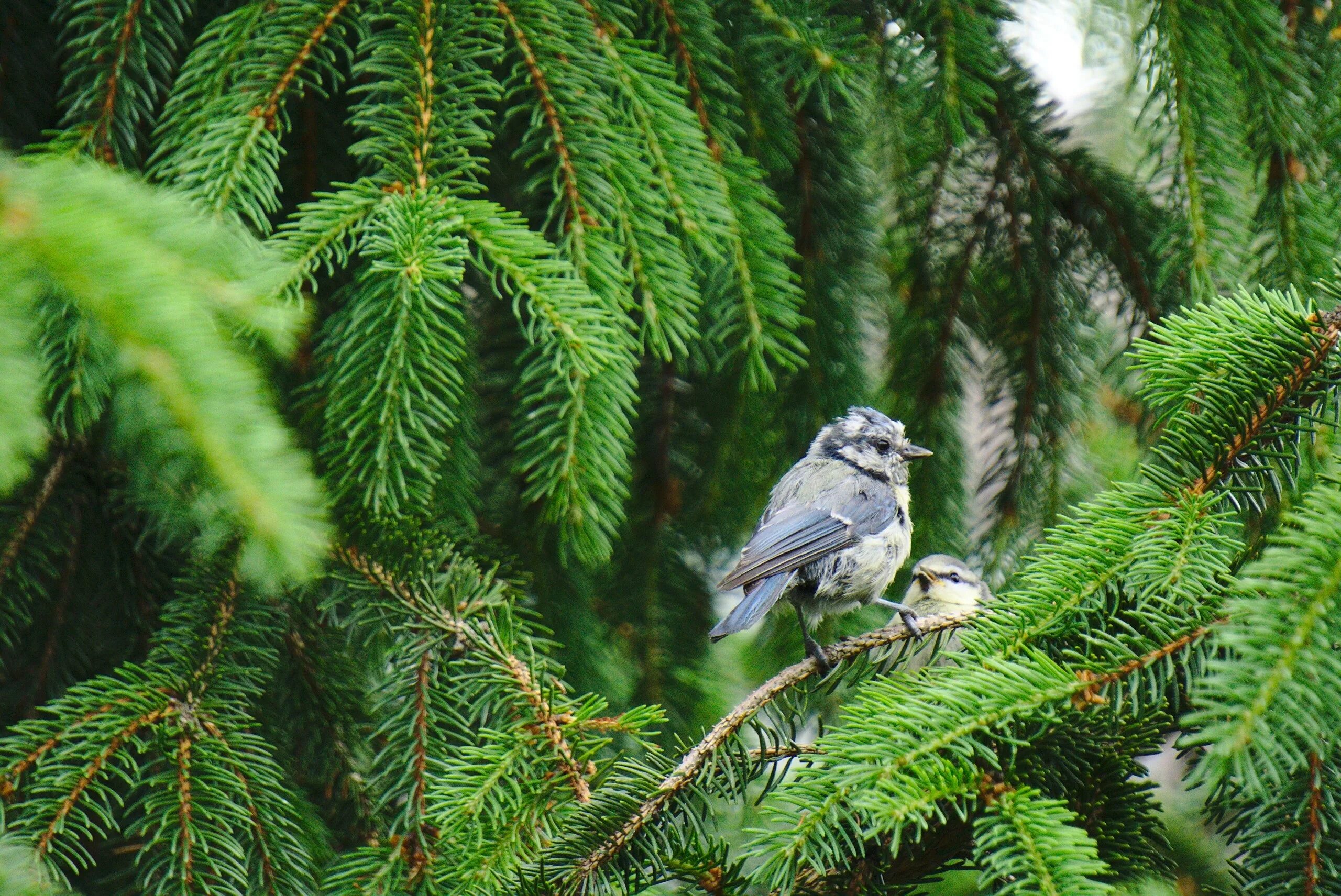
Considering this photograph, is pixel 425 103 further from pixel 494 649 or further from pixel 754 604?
pixel 754 604

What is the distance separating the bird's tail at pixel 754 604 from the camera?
2.08 metres

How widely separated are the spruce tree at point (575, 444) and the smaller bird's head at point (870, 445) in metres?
0.10

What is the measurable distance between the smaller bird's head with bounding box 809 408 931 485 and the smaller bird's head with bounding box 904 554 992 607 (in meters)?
0.28

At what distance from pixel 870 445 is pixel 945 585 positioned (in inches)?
16.9

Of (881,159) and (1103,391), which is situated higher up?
(881,159)

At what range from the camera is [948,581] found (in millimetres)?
2699

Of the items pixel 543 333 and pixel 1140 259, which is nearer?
pixel 543 333

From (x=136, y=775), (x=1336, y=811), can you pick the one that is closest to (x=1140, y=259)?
(x=1336, y=811)

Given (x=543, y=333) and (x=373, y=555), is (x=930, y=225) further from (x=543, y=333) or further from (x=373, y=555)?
(x=373, y=555)

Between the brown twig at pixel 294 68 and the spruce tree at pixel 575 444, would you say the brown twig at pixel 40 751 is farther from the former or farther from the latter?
the brown twig at pixel 294 68

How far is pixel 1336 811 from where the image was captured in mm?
1293

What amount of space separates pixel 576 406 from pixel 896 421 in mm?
1325

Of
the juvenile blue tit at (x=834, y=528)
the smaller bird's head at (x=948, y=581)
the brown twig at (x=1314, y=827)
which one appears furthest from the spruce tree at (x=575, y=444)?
the smaller bird's head at (x=948, y=581)

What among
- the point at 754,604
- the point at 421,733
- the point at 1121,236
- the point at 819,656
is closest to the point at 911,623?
the point at 819,656
